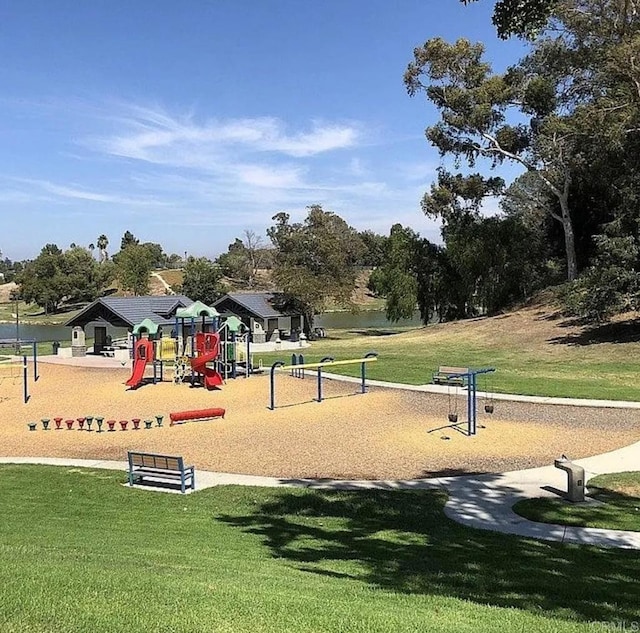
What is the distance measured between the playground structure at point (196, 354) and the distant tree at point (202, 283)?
5218 cm

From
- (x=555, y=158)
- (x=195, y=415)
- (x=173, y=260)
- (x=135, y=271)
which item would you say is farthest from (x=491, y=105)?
(x=173, y=260)

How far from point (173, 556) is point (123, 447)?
29.2 ft

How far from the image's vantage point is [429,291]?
173ft

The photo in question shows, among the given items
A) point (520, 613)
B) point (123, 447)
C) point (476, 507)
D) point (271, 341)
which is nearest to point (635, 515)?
point (476, 507)

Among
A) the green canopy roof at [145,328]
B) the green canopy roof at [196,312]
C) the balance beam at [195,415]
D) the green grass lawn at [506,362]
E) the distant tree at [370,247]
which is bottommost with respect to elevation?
the balance beam at [195,415]

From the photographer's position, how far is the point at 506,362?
31906 mm

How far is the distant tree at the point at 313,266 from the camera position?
147 ft

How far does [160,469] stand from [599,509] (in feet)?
23.6

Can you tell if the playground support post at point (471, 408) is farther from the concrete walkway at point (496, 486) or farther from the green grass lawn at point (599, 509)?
the green grass lawn at point (599, 509)

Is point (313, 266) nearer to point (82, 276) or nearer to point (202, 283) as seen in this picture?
point (202, 283)

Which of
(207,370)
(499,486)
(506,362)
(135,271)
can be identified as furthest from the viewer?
(135,271)

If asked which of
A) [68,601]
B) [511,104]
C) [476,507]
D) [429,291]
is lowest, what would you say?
[476,507]

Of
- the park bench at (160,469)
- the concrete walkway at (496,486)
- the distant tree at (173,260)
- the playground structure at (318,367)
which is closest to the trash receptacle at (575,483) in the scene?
the concrete walkway at (496,486)

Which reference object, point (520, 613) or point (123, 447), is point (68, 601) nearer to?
point (520, 613)
